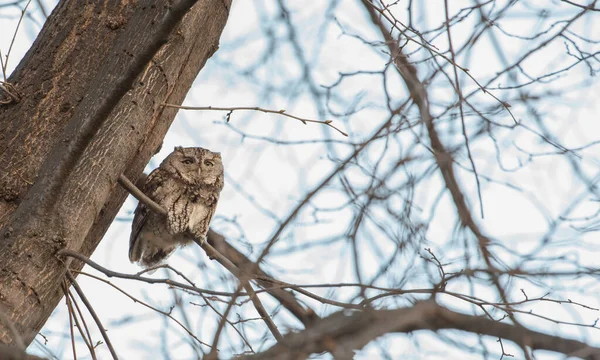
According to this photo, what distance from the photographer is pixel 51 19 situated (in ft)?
11.0

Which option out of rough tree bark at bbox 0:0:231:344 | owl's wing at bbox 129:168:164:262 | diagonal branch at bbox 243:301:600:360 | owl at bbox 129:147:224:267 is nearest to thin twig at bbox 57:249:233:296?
rough tree bark at bbox 0:0:231:344

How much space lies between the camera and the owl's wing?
4.59m

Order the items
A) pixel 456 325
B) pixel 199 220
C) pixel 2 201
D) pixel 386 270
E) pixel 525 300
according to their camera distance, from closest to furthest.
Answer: pixel 456 325 → pixel 386 270 → pixel 525 300 → pixel 2 201 → pixel 199 220

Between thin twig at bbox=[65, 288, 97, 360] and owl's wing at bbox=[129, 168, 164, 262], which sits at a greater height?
owl's wing at bbox=[129, 168, 164, 262]

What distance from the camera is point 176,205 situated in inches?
181

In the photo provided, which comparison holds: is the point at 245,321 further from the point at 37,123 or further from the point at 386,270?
the point at 37,123

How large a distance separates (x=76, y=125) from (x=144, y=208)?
1970 mm

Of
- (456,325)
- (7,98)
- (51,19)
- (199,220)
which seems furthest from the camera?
(199,220)

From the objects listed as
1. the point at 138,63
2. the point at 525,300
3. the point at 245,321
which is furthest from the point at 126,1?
the point at 525,300

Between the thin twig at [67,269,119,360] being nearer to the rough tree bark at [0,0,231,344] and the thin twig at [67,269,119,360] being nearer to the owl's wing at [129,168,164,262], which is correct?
the rough tree bark at [0,0,231,344]

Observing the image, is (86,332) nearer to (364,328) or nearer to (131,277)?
(131,277)

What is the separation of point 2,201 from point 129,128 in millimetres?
563

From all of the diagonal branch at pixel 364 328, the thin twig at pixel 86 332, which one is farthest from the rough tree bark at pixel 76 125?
the diagonal branch at pixel 364 328

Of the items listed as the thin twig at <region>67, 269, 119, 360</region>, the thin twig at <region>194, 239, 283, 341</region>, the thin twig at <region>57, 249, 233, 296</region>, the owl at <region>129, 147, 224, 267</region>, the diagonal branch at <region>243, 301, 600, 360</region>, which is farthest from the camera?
the owl at <region>129, 147, 224, 267</region>
